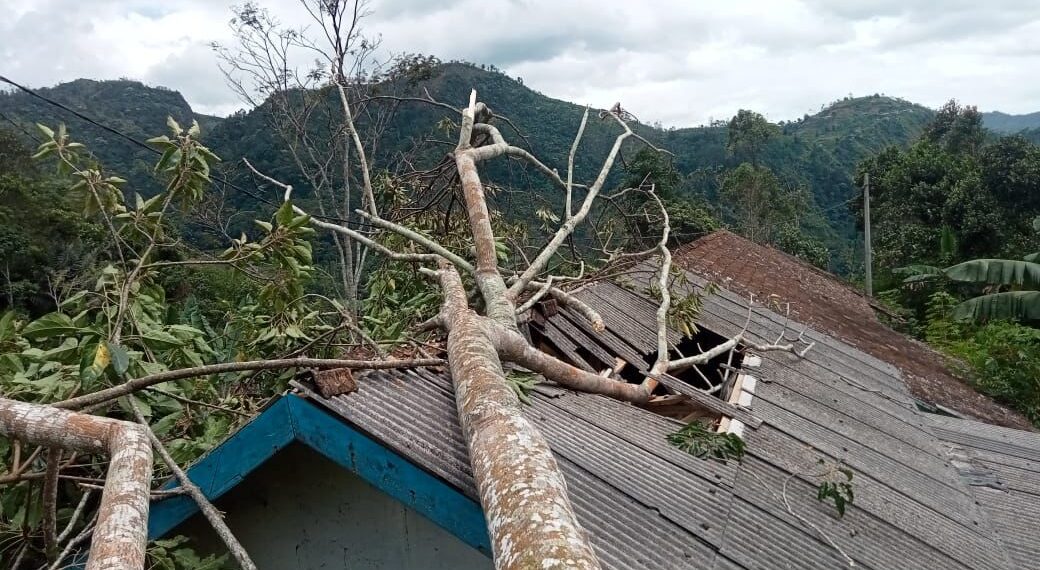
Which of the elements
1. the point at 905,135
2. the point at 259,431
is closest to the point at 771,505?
the point at 259,431

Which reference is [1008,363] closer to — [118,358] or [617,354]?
[617,354]

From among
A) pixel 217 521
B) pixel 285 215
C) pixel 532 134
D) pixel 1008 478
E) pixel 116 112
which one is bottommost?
pixel 1008 478

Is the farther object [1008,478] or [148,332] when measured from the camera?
[1008,478]

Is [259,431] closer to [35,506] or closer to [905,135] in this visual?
[35,506]

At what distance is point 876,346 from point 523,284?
7.84m

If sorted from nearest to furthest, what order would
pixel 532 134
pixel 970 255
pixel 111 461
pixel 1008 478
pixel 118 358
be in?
pixel 111 461
pixel 118 358
pixel 1008 478
pixel 532 134
pixel 970 255

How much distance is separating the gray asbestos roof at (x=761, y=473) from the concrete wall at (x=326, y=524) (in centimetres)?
46

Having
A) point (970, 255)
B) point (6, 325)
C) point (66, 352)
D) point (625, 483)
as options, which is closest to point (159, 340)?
point (66, 352)

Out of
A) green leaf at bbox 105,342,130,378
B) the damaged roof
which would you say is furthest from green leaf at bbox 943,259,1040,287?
green leaf at bbox 105,342,130,378

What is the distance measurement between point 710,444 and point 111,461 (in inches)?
121

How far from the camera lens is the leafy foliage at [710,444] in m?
3.59

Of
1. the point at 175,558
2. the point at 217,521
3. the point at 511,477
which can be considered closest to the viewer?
the point at 511,477

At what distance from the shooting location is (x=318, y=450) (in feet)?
7.81

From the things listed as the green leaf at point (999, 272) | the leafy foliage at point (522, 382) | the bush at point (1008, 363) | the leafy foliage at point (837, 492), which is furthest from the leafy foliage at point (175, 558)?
the green leaf at point (999, 272)
